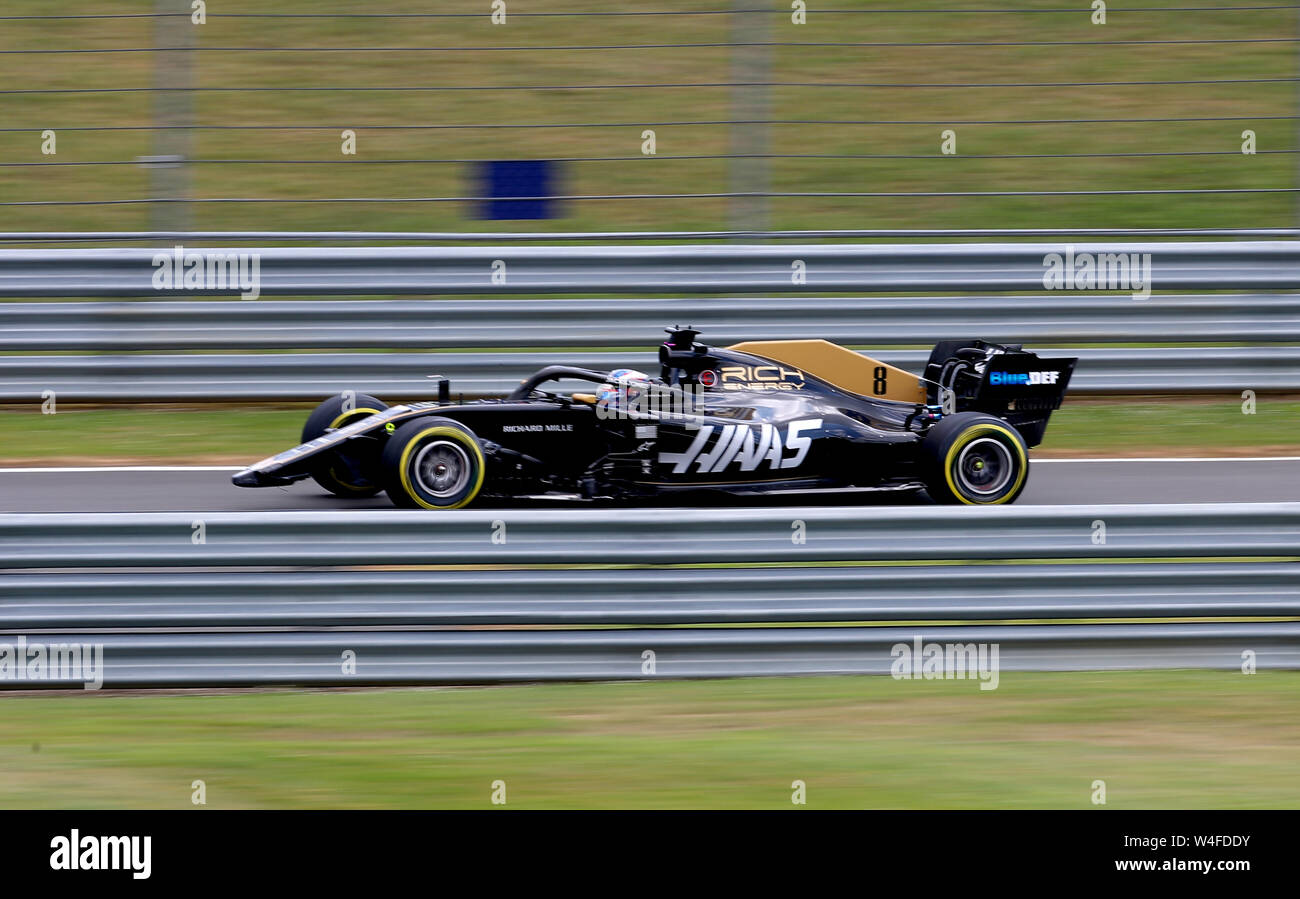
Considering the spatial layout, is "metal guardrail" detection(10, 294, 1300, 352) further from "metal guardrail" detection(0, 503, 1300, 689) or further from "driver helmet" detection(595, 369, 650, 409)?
"metal guardrail" detection(0, 503, 1300, 689)

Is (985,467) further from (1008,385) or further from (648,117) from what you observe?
(648,117)

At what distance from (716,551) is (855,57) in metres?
9.58

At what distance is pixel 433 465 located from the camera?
8539 mm

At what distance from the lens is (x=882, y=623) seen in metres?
6.22

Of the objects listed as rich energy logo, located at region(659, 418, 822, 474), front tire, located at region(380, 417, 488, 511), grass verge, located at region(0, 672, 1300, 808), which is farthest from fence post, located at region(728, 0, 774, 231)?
grass verge, located at region(0, 672, 1300, 808)

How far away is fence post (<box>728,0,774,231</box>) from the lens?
11.1 metres

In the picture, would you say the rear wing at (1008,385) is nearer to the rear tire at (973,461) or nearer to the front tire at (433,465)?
the rear tire at (973,461)

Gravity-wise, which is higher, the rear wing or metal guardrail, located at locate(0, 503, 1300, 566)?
the rear wing

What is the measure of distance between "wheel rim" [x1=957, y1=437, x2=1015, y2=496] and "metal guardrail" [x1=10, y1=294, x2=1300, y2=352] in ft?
7.35

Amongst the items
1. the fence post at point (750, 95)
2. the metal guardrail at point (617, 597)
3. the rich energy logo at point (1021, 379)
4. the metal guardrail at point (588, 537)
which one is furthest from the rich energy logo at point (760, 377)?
the metal guardrail at point (617, 597)

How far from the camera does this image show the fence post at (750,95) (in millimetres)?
11086

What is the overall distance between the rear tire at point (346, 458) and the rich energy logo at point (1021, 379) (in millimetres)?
3448

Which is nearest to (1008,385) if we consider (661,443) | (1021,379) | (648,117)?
(1021,379)

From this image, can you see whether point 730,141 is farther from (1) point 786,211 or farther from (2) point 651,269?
(1) point 786,211
